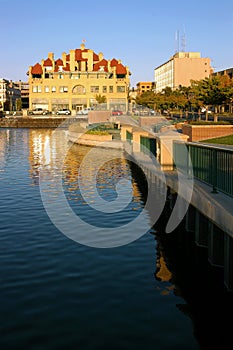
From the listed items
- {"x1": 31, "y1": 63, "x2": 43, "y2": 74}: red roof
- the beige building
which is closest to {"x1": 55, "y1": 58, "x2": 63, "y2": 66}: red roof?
the beige building

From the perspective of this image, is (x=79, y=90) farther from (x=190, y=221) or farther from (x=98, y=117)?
(x=190, y=221)

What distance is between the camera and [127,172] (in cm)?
3441

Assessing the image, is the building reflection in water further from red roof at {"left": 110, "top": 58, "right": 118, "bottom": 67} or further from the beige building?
red roof at {"left": 110, "top": 58, "right": 118, "bottom": 67}

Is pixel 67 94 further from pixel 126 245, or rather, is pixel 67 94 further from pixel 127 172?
pixel 126 245

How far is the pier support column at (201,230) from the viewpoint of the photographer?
15.2 meters

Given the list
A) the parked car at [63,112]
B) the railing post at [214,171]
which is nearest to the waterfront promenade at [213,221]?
the railing post at [214,171]

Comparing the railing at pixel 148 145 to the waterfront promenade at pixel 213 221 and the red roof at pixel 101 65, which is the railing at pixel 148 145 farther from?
the red roof at pixel 101 65

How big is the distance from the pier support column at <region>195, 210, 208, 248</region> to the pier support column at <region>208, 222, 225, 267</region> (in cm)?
155

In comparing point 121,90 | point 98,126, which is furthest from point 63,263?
point 121,90

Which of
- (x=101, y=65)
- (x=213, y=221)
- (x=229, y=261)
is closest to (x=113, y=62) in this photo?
(x=101, y=65)

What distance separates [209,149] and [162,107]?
88372mm

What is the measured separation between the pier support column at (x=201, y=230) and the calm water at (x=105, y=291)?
31cm

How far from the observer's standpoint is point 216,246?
13336 mm

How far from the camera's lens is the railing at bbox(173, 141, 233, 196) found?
13314 mm
